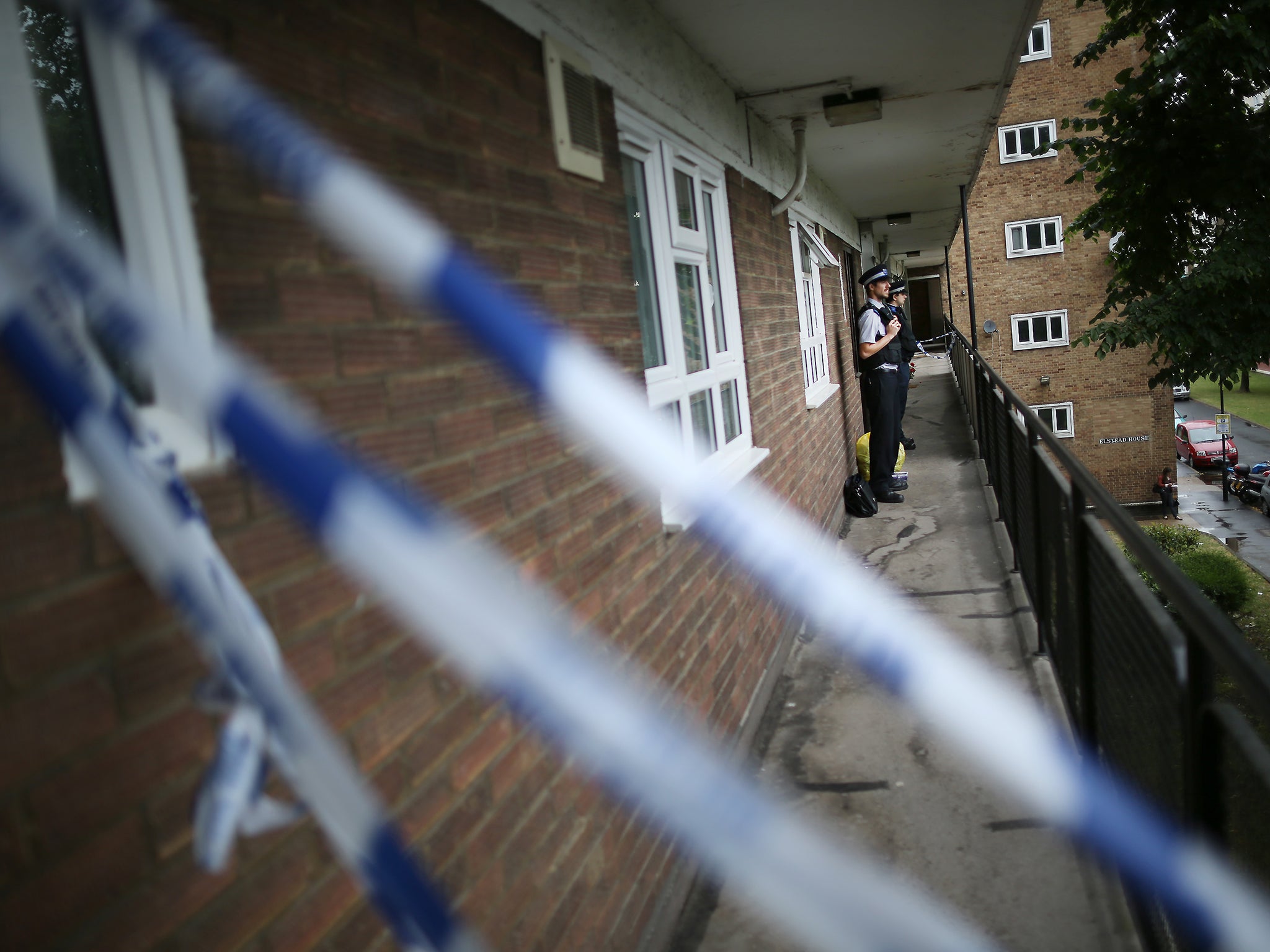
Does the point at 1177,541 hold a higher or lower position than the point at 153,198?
lower

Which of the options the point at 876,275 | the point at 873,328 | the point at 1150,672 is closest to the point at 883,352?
the point at 873,328

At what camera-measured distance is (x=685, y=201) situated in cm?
→ 380

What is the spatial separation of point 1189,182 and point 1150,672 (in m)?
11.9

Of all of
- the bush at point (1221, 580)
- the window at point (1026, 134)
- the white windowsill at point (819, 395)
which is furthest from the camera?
the window at point (1026, 134)

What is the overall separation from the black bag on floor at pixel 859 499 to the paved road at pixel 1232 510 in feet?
78.4

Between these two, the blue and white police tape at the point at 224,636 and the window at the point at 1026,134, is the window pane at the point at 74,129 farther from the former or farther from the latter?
the window at the point at 1026,134

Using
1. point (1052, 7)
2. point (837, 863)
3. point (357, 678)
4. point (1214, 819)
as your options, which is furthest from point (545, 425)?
point (1052, 7)

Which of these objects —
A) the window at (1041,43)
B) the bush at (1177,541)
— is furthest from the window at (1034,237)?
the bush at (1177,541)

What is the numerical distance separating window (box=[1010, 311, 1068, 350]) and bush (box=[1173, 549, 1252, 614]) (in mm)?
10953

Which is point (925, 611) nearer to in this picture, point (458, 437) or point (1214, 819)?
point (1214, 819)

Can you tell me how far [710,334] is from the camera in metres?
3.90

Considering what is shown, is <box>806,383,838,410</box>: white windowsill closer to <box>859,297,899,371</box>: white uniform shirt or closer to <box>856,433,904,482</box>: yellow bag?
<box>859,297,899,371</box>: white uniform shirt

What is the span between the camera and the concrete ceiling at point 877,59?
3.42m

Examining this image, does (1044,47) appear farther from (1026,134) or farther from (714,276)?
(714,276)
